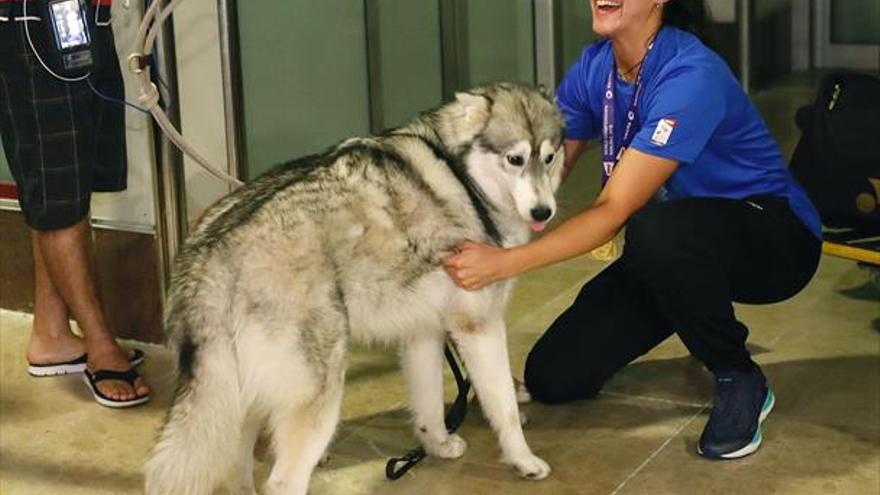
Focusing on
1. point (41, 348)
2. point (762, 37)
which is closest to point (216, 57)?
point (41, 348)

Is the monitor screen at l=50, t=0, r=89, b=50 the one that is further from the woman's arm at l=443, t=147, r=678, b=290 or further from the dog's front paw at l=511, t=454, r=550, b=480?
the dog's front paw at l=511, t=454, r=550, b=480

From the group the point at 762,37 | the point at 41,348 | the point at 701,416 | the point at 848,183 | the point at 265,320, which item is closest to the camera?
the point at 265,320

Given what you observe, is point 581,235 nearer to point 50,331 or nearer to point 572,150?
point 572,150

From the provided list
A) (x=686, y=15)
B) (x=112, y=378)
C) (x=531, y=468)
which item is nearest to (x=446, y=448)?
(x=531, y=468)

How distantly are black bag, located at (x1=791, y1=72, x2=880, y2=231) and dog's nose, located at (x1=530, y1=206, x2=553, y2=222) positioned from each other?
1.14 m

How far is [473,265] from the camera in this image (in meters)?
3.13

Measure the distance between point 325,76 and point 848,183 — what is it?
1574mm

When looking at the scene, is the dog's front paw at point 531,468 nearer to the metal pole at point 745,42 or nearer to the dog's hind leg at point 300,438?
the dog's hind leg at point 300,438

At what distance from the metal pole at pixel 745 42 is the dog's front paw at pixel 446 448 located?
12.3 feet

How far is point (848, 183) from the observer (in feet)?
12.7

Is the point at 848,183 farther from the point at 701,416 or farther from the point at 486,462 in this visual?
the point at 486,462

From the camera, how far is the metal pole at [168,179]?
404 centimetres

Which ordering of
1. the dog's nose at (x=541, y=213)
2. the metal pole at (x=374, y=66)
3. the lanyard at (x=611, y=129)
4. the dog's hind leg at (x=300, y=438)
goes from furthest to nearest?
the metal pole at (x=374, y=66)
the lanyard at (x=611, y=129)
the dog's nose at (x=541, y=213)
the dog's hind leg at (x=300, y=438)

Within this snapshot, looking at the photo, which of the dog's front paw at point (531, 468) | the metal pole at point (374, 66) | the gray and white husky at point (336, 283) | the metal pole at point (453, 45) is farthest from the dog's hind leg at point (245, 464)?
the metal pole at point (453, 45)
